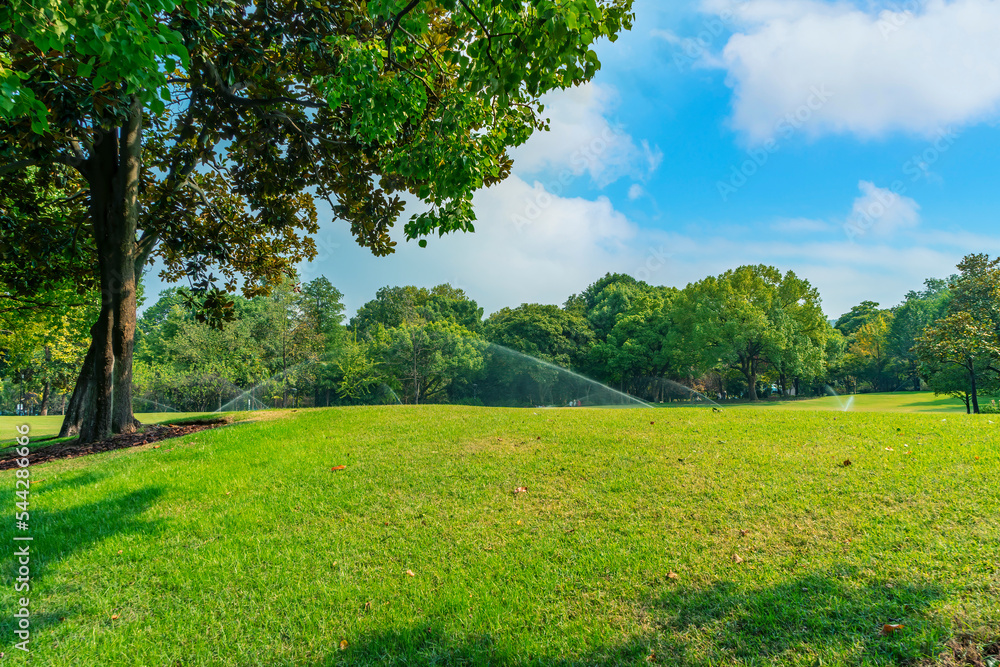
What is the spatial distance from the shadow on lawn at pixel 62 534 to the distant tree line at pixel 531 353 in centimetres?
2705

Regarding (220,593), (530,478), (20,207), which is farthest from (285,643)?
(20,207)

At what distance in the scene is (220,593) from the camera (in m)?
3.59

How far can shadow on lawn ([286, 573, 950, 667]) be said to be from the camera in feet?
8.75

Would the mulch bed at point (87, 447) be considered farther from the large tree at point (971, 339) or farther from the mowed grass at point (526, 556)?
the large tree at point (971, 339)

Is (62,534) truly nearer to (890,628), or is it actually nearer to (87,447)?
(87,447)

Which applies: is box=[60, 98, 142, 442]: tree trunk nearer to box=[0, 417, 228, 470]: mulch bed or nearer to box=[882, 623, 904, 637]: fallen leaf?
box=[0, 417, 228, 470]: mulch bed

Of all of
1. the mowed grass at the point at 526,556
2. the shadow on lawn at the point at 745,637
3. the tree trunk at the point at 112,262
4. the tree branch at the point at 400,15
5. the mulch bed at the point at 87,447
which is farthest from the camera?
the tree trunk at the point at 112,262

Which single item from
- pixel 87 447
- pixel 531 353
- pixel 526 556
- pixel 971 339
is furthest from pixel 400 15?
pixel 531 353

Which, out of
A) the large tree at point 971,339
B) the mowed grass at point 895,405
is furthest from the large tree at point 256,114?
the mowed grass at point 895,405

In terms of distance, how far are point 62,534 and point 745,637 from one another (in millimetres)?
6500

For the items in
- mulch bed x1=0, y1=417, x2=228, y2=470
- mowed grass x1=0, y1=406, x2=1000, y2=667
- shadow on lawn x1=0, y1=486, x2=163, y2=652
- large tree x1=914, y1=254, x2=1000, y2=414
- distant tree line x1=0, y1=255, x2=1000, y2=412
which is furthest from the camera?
distant tree line x1=0, y1=255, x2=1000, y2=412

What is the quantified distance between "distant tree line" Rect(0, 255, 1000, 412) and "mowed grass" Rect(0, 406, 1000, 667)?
28.1 metres

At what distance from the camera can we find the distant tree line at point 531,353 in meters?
36.9

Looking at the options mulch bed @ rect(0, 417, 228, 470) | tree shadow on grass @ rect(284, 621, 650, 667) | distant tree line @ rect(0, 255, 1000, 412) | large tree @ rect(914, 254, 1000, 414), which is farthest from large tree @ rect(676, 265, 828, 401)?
tree shadow on grass @ rect(284, 621, 650, 667)
